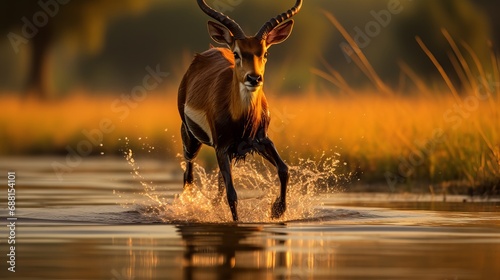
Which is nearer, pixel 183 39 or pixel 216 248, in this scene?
pixel 216 248

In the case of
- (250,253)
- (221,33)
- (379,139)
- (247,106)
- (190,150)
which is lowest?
(250,253)

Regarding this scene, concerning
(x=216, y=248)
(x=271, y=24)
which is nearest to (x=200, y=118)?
(x=271, y=24)

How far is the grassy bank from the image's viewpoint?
72.3 ft

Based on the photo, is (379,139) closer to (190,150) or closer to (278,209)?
(190,150)

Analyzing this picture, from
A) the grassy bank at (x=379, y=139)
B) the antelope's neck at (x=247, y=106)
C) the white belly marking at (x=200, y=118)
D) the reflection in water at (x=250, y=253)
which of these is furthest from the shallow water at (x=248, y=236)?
the grassy bank at (x=379, y=139)

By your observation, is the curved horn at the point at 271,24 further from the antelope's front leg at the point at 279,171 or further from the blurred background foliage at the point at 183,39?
the blurred background foliage at the point at 183,39

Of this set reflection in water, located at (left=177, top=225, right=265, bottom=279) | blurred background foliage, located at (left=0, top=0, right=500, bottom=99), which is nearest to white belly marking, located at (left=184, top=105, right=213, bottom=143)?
reflection in water, located at (left=177, top=225, right=265, bottom=279)

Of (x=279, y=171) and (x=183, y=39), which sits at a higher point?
(x=183, y=39)

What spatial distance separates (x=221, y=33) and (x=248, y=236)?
3512 millimetres

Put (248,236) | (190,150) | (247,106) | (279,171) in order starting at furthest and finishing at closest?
(190,150)
(279,171)
(247,106)
(248,236)

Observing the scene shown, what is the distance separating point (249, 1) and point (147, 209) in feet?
144

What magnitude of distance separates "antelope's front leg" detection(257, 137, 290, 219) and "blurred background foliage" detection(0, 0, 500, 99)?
27664 mm

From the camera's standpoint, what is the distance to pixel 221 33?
57.2 feet

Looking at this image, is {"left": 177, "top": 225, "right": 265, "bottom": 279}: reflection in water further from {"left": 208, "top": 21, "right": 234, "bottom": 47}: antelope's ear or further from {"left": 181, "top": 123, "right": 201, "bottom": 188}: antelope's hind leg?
{"left": 181, "top": 123, "right": 201, "bottom": 188}: antelope's hind leg
